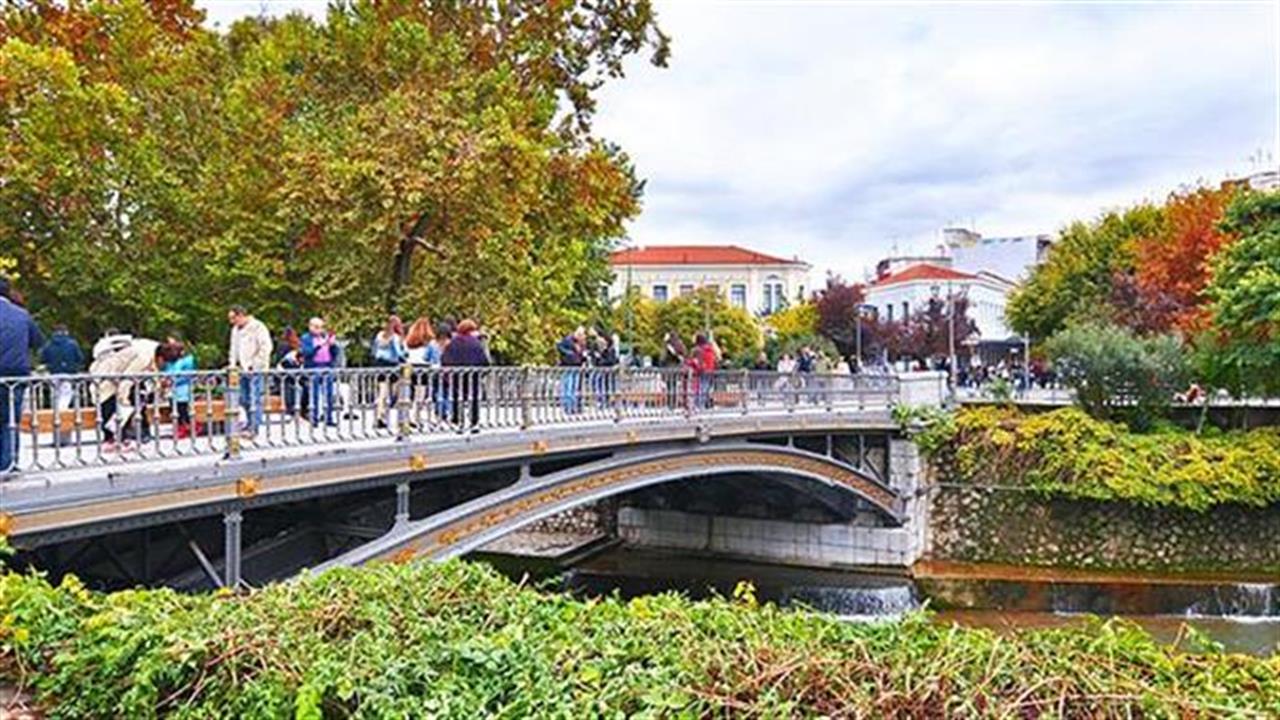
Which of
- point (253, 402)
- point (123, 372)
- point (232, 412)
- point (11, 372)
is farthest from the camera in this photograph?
point (253, 402)

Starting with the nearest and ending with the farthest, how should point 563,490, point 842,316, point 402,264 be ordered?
point 563,490
point 402,264
point 842,316

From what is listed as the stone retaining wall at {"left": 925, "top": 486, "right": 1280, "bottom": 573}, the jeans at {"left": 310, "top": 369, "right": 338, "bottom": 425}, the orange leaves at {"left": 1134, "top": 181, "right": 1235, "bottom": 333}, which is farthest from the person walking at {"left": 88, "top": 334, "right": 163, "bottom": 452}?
the orange leaves at {"left": 1134, "top": 181, "right": 1235, "bottom": 333}

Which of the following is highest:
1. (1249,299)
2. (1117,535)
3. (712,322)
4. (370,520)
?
(712,322)

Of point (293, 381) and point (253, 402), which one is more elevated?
point (293, 381)

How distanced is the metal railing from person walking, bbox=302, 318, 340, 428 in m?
0.02

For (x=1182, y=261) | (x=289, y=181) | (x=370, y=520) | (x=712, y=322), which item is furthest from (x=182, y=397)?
(x=712, y=322)

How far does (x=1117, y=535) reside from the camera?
68.3 ft

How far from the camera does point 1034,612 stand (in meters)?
18.9

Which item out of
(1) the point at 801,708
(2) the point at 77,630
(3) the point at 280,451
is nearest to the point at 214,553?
(3) the point at 280,451

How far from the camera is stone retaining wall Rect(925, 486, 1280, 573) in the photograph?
20.5 metres

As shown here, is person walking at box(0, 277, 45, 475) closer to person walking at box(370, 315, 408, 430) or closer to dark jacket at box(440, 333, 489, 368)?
person walking at box(370, 315, 408, 430)

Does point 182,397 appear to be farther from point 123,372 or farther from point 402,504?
point 402,504

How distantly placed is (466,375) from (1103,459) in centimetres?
1488

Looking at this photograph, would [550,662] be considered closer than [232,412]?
Yes
